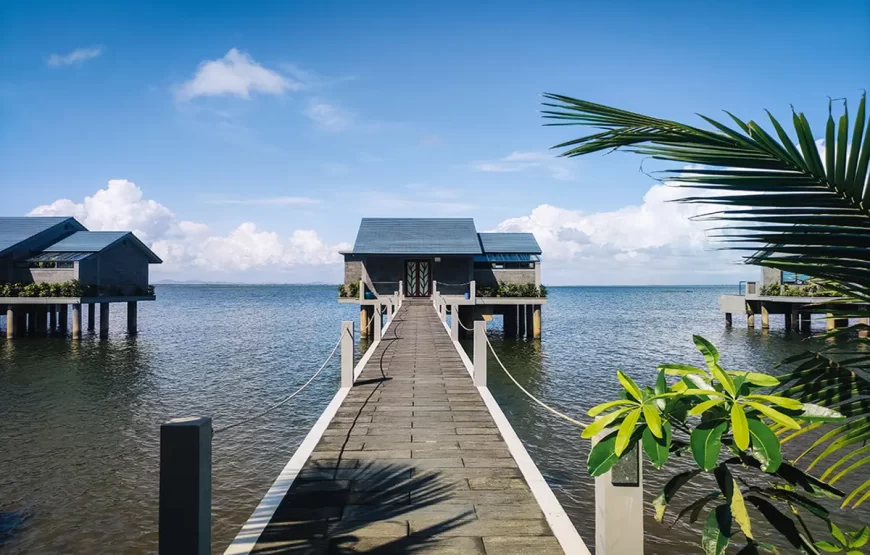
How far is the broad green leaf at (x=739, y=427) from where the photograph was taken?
157cm

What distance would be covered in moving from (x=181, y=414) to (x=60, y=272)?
819 inches

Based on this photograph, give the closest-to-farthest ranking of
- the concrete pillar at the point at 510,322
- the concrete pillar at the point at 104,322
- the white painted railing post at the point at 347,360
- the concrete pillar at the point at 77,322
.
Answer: the white painted railing post at the point at 347,360 < the concrete pillar at the point at 77,322 < the concrete pillar at the point at 510,322 < the concrete pillar at the point at 104,322

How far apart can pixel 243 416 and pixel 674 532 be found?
10.6 m

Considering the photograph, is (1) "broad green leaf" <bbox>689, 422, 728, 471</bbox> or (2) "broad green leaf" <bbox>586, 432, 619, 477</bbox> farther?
(2) "broad green leaf" <bbox>586, 432, 619, 477</bbox>

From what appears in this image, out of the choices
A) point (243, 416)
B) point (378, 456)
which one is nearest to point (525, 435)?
point (378, 456)

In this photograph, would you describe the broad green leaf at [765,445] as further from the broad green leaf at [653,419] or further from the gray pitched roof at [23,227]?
the gray pitched roof at [23,227]

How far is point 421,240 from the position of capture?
Result: 30.2 meters

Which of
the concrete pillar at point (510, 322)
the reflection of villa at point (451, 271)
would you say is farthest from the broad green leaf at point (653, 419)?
the concrete pillar at point (510, 322)

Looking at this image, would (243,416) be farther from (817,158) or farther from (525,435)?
(817,158)

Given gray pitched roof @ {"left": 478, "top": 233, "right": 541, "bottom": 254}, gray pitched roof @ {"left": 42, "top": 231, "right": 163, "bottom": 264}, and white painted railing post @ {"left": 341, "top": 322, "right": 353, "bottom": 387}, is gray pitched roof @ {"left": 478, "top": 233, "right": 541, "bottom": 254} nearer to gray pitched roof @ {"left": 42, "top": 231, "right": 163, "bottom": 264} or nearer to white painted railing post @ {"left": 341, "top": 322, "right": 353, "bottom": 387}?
white painted railing post @ {"left": 341, "top": 322, "right": 353, "bottom": 387}

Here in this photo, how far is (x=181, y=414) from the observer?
45.5 feet

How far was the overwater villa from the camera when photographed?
27.8 meters

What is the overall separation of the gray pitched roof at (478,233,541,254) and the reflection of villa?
0.20 feet

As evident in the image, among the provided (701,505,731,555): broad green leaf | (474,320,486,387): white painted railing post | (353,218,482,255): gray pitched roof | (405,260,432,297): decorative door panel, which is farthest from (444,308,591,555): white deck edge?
(405,260,432,297): decorative door panel
